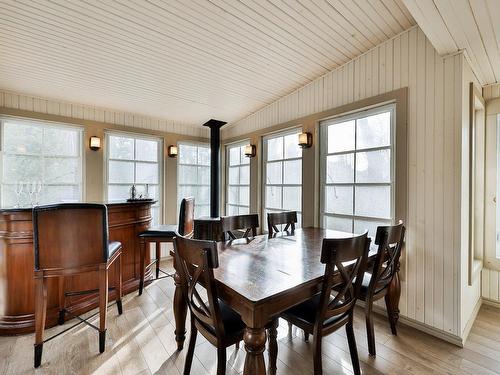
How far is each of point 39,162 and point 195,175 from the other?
7.84 feet

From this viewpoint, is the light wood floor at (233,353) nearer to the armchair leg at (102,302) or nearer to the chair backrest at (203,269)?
the armchair leg at (102,302)

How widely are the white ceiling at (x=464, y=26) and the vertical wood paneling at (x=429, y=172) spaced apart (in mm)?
159

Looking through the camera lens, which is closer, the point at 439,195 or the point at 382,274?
the point at 382,274

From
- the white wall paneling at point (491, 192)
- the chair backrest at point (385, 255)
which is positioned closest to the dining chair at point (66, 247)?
the chair backrest at point (385, 255)

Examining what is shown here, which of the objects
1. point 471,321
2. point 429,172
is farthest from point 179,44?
point 471,321

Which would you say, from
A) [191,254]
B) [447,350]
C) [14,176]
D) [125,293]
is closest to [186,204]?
[125,293]

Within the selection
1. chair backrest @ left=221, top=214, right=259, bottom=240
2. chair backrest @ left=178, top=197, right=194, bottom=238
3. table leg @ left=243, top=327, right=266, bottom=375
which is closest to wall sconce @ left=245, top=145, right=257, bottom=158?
chair backrest @ left=178, top=197, right=194, bottom=238

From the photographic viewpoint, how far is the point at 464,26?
1808 millimetres

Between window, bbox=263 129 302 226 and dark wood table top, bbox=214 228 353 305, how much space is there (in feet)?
4.25

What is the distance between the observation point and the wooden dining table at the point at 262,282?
119 cm

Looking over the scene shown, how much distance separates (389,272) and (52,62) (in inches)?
154

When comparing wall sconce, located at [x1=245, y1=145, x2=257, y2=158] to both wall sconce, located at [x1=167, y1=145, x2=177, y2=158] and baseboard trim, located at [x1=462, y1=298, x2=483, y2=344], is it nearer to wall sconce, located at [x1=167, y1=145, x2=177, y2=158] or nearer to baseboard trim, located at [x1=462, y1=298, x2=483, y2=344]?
wall sconce, located at [x1=167, y1=145, x2=177, y2=158]

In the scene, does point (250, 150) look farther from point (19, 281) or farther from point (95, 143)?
point (19, 281)

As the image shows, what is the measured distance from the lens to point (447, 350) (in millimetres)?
2008
